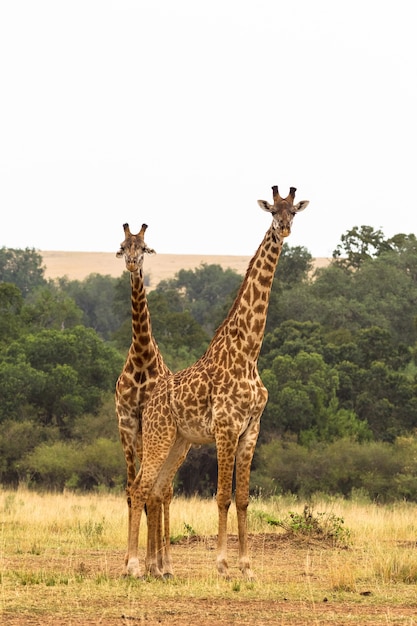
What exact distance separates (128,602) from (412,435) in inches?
923

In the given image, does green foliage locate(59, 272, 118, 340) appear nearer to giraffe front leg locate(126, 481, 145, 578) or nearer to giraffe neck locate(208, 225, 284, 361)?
giraffe neck locate(208, 225, 284, 361)

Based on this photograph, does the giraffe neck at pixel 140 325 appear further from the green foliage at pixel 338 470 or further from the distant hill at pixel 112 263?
the distant hill at pixel 112 263

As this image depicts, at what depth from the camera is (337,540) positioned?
1461 cm

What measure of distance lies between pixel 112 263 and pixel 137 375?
411 ft

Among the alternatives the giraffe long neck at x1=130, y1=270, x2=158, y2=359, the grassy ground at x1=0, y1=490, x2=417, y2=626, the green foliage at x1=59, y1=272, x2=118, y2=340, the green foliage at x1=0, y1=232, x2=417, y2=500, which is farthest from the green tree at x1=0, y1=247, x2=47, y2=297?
the giraffe long neck at x1=130, y1=270, x2=158, y2=359

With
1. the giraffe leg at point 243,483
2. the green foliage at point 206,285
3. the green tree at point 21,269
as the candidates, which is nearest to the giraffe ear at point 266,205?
the giraffe leg at point 243,483

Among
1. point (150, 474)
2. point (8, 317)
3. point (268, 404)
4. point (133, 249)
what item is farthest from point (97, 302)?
point (150, 474)

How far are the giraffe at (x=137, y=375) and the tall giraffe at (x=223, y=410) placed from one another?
227 mm

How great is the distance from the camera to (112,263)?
5379 inches

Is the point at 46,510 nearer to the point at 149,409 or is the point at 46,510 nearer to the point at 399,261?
the point at 149,409

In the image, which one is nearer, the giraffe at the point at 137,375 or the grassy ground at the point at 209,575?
the grassy ground at the point at 209,575

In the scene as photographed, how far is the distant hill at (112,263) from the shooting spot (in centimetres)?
12800

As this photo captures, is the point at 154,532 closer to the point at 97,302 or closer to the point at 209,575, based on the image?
the point at 209,575

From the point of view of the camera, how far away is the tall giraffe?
36.2 ft
